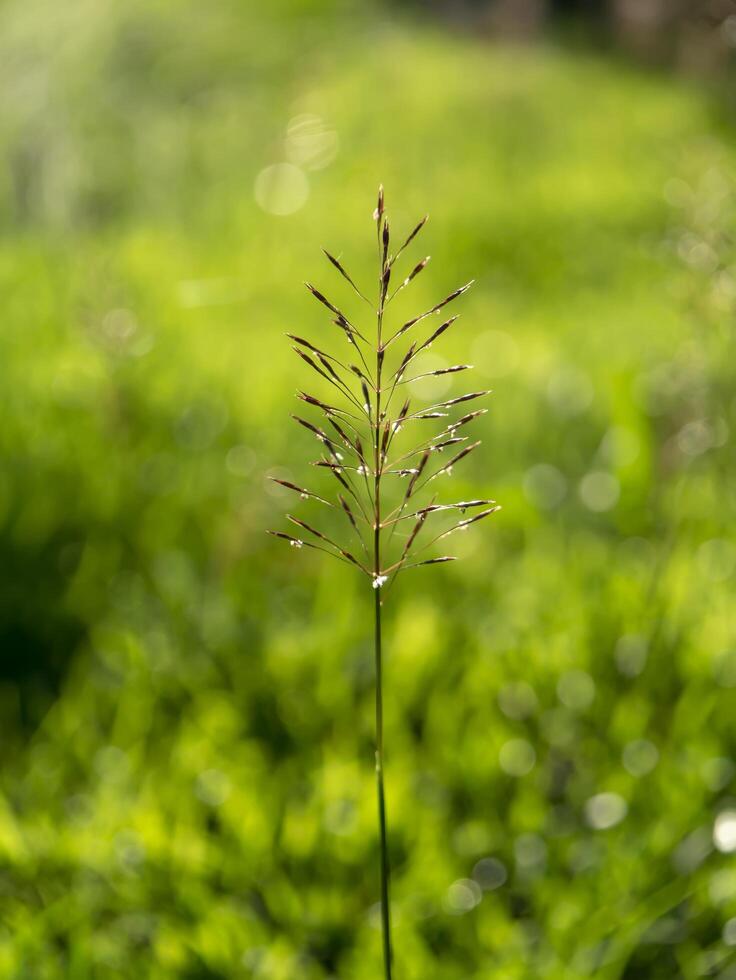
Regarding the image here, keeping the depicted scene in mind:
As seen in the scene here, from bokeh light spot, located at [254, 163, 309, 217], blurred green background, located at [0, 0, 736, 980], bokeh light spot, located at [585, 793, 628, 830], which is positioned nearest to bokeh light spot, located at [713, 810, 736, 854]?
blurred green background, located at [0, 0, 736, 980]

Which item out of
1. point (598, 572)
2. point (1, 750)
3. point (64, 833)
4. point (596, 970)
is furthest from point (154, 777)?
point (598, 572)

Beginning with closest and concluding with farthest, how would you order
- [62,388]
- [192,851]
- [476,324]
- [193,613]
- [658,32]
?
[192,851], [193,613], [62,388], [476,324], [658,32]

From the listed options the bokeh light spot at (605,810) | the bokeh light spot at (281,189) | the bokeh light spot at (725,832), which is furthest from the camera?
the bokeh light spot at (281,189)

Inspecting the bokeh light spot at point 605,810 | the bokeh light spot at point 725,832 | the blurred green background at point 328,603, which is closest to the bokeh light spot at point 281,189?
the blurred green background at point 328,603

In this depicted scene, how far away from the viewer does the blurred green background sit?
1.53m

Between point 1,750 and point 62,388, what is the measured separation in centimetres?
126

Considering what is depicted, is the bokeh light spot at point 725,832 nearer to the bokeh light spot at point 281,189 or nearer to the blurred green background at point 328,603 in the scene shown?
the blurred green background at point 328,603

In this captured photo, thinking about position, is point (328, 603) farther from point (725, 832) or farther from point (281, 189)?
point (281, 189)

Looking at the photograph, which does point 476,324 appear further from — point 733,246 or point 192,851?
point 192,851

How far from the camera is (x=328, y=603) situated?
2.28 meters

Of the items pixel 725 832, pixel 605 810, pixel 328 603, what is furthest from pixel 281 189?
pixel 725 832

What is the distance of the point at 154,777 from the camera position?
5.89 feet

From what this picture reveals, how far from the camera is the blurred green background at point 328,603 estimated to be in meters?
1.53

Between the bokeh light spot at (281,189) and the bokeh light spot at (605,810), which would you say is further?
the bokeh light spot at (281,189)
